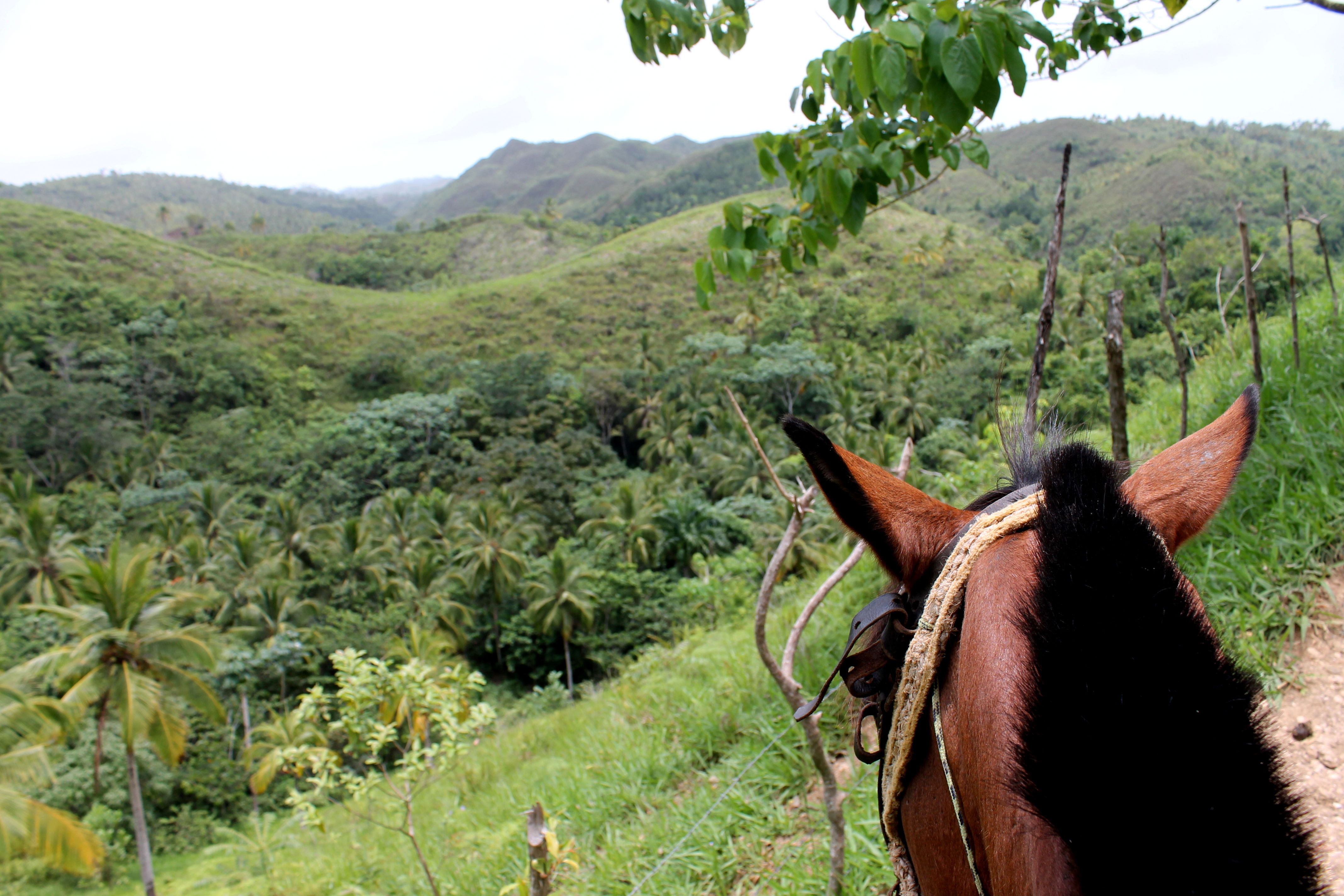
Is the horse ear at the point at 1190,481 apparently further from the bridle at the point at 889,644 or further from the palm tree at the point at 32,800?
the palm tree at the point at 32,800

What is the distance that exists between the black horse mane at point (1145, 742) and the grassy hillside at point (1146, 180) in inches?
1202

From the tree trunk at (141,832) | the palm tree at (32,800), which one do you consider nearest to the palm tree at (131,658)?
the tree trunk at (141,832)

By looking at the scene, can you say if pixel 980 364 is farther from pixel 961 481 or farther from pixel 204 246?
pixel 204 246

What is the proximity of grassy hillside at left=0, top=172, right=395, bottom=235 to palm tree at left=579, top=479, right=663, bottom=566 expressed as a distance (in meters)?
114

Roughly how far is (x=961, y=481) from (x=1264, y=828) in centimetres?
516

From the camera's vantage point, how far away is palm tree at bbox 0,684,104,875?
11.5 meters

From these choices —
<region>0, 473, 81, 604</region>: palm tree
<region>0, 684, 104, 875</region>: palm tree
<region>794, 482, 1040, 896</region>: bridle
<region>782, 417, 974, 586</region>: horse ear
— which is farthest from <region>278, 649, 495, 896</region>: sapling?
<region>0, 473, 81, 604</region>: palm tree

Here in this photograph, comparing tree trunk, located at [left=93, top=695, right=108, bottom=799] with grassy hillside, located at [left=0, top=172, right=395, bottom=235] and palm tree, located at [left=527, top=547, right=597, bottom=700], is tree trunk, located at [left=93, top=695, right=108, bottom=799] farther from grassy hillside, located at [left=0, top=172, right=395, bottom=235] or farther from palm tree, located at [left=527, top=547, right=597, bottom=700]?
grassy hillside, located at [left=0, top=172, right=395, bottom=235]

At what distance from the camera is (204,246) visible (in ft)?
282

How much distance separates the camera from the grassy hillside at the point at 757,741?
2.50m

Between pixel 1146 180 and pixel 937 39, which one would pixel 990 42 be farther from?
pixel 1146 180

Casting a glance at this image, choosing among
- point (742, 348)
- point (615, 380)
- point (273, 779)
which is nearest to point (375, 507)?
point (273, 779)

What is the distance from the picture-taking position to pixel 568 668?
25.3m

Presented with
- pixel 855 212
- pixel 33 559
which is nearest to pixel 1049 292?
pixel 855 212
